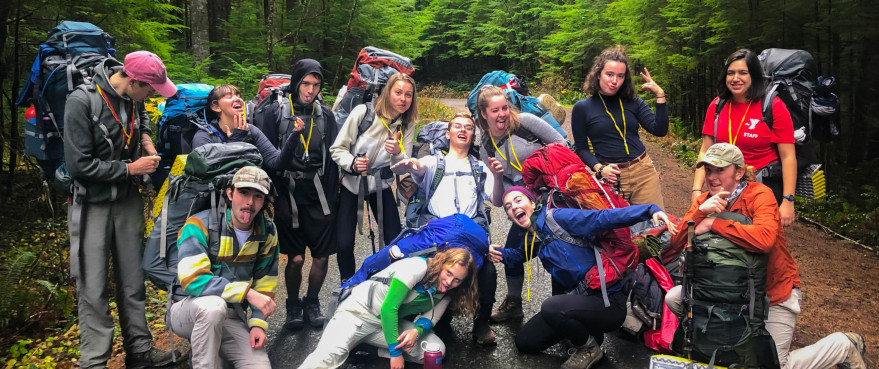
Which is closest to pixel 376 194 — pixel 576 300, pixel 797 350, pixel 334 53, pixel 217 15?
pixel 576 300

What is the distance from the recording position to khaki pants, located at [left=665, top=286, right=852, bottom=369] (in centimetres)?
357

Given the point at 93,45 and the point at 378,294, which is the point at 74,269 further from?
the point at 378,294

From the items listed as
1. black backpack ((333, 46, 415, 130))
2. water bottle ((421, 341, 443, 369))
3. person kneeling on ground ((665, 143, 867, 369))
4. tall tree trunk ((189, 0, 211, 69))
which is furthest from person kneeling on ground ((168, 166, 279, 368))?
tall tree trunk ((189, 0, 211, 69))

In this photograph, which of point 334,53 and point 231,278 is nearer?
point 231,278

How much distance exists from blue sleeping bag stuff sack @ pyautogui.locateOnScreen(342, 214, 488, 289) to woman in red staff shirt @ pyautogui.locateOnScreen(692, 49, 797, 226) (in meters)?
1.72

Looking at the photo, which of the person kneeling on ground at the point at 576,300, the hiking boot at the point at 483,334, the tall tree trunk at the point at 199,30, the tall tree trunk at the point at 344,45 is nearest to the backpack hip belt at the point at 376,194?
the hiking boot at the point at 483,334

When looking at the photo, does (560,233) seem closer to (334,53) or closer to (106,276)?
(106,276)

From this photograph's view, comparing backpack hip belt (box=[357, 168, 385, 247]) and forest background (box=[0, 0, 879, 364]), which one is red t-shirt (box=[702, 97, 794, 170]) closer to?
backpack hip belt (box=[357, 168, 385, 247])

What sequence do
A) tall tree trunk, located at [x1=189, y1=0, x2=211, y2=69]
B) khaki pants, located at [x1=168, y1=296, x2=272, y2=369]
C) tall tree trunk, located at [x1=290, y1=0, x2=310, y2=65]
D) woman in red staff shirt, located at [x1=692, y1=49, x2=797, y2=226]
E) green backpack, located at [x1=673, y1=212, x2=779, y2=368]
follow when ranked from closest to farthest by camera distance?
green backpack, located at [x1=673, y1=212, x2=779, y2=368], khaki pants, located at [x1=168, y1=296, x2=272, y2=369], woman in red staff shirt, located at [x1=692, y1=49, x2=797, y2=226], tall tree trunk, located at [x1=189, y1=0, x2=211, y2=69], tall tree trunk, located at [x1=290, y1=0, x2=310, y2=65]

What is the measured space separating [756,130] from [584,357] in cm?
218

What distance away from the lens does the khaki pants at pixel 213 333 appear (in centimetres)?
367

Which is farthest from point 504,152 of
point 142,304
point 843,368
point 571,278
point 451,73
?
point 451,73

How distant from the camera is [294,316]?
509 cm

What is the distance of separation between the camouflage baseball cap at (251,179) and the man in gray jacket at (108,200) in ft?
2.77
